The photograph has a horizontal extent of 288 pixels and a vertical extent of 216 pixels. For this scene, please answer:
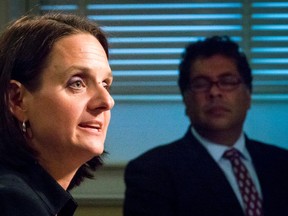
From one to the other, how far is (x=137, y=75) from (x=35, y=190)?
1.76 metres

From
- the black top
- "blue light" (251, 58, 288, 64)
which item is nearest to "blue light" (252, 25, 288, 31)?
"blue light" (251, 58, 288, 64)

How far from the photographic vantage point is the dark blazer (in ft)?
8.82

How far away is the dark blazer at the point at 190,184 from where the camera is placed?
269cm

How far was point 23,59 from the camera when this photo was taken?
1.41m

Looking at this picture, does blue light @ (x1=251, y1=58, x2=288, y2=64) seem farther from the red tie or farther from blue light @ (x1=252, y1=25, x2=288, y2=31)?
the red tie

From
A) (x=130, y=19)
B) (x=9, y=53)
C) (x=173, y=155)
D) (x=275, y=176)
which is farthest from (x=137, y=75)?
(x=9, y=53)

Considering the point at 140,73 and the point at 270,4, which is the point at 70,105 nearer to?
the point at 140,73

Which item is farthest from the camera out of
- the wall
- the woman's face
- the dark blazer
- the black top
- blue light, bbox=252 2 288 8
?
blue light, bbox=252 2 288 8

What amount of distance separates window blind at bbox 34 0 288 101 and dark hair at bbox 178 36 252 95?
94mm

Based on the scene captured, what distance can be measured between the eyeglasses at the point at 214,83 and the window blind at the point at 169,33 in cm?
24

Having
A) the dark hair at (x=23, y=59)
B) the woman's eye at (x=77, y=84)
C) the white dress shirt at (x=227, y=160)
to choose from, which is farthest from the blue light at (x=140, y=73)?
the woman's eye at (x=77, y=84)

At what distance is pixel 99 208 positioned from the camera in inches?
118

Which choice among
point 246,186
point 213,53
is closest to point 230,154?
point 246,186

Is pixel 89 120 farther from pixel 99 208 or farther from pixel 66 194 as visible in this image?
pixel 99 208
